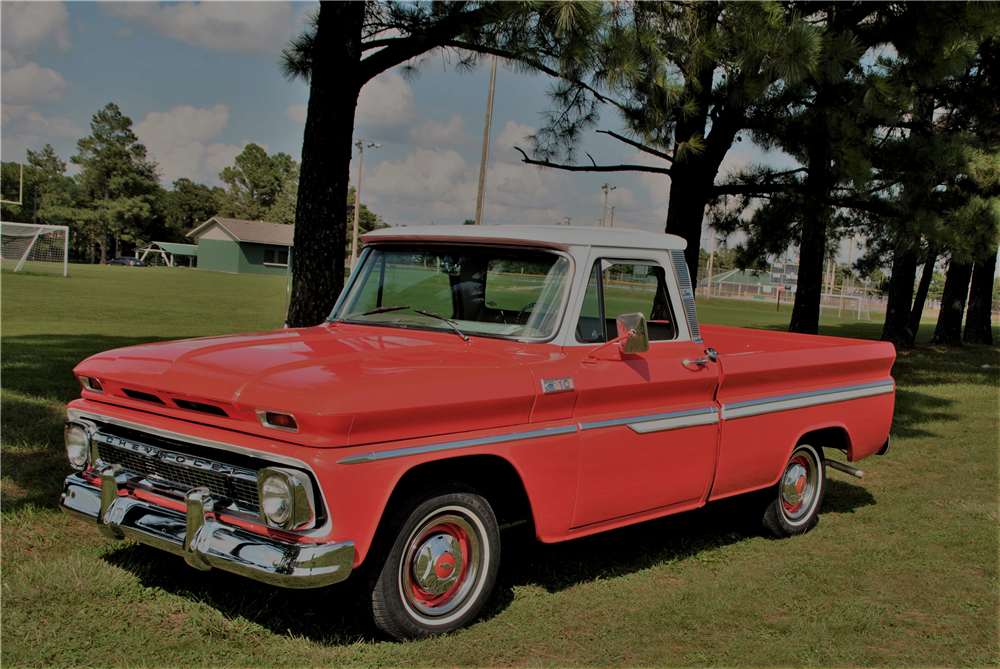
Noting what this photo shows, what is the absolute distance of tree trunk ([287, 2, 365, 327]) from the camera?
805cm

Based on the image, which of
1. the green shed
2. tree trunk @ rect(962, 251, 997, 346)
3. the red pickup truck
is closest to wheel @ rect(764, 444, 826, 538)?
the red pickup truck

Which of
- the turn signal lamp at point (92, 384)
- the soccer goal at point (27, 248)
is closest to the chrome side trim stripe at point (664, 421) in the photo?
the turn signal lamp at point (92, 384)

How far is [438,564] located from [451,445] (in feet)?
1.85

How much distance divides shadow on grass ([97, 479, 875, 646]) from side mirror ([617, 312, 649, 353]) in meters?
1.38

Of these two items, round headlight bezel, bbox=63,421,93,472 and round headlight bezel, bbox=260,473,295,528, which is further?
round headlight bezel, bbox=63,421,93,472

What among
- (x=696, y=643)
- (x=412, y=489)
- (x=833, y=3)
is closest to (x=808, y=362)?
(x=696, y=643)

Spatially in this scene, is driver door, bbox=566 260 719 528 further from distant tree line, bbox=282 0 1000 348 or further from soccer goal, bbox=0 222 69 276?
soccer goal, bbox=0 222 69 276

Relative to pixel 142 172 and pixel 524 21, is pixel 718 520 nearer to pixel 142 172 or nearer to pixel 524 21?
pixel 524 21

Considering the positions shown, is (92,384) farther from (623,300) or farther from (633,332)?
(623,300)

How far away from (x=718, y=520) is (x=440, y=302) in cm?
270

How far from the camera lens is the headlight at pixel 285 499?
10.3 ft

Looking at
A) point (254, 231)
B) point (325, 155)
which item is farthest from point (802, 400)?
point (254, 231)

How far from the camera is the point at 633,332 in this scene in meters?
4.07

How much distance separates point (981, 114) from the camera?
1338cm
